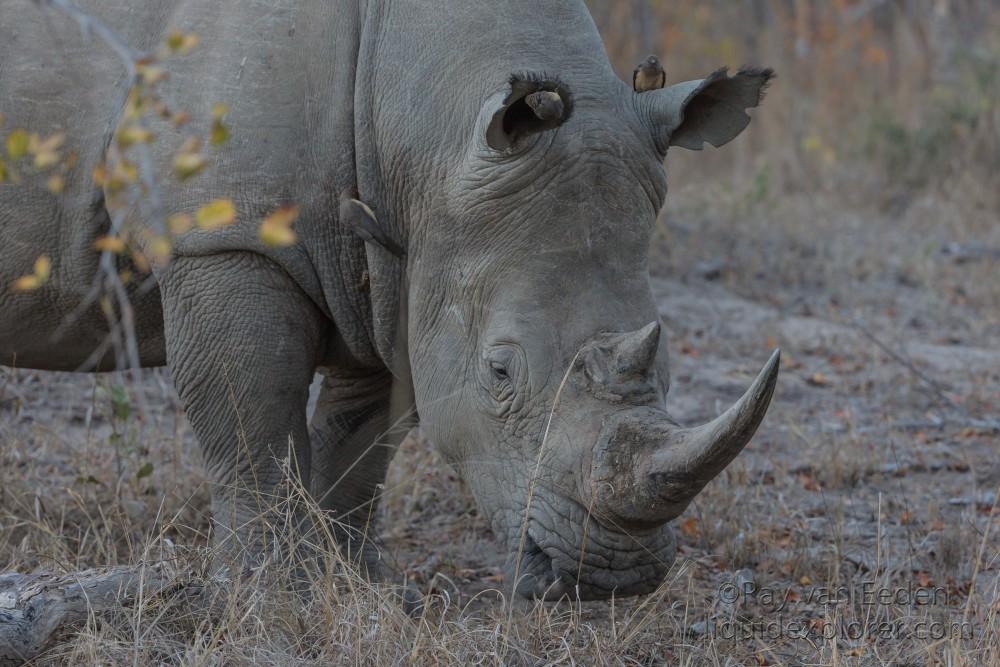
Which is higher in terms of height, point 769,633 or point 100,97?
point 100,97

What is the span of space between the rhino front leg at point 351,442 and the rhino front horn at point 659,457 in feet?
5.17


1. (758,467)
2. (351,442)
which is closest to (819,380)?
(758,467)

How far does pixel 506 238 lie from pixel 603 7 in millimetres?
8934

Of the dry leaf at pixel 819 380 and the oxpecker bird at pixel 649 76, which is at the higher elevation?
the oxpecker bird at pixel 649 76

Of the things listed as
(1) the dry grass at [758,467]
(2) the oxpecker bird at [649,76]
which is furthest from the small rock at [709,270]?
(2) the oxpecker bird at [649,76]

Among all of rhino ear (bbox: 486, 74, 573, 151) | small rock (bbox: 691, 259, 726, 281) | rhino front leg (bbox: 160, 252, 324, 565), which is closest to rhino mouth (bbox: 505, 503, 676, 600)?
rhino front leg (bbox: 160, 252, 324, 565)

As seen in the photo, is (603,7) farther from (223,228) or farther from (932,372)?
(223,228)

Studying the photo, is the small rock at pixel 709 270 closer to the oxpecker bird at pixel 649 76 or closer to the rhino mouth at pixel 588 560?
the oxpecker bird at pixel 649 76

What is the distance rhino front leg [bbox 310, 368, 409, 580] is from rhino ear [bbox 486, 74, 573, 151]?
1404 mm

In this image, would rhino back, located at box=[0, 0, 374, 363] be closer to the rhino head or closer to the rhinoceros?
the rhinoceros

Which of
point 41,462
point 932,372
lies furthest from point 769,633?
point 932,372

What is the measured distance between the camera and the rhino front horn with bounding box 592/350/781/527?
3.42 m

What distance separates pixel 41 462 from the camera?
5.67 m

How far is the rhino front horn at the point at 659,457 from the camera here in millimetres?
3420
